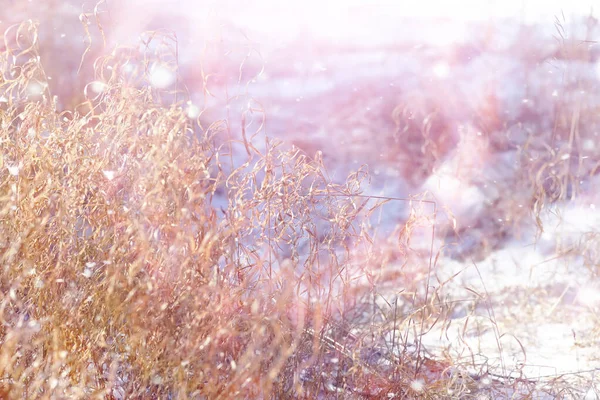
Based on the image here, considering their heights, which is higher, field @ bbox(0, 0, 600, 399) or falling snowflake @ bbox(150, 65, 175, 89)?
falling snowflake @ bbox(150, 65, 175, 89)

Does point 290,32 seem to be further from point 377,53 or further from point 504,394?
point 504,394

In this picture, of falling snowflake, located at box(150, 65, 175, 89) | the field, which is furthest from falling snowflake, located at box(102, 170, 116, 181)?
falling snowflake, located at box(150, 65, 175, 89)

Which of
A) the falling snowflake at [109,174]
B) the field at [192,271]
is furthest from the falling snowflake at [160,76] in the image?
the falling snowflake at [109,174]

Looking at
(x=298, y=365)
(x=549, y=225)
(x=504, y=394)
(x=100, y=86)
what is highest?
(x=100, y=86)

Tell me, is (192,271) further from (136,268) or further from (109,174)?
(109,174)

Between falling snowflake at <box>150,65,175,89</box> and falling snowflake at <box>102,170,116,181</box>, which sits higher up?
falling snowflake at <box>150,65,175,89</box>

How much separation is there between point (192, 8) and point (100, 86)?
9.26 feet

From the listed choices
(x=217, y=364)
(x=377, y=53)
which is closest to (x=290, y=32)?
(x=377, y=53)

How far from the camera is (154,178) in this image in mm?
1196

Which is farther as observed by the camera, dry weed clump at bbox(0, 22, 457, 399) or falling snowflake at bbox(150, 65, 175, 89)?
falling snowflake at bbox(150, 65, 175, 89)

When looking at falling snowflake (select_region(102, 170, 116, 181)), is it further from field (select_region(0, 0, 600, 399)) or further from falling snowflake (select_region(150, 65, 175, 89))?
falling snowflake (select_region(150, 65, 175, 89))

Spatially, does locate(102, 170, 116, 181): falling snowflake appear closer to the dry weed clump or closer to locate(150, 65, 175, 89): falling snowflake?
the dry weed clump

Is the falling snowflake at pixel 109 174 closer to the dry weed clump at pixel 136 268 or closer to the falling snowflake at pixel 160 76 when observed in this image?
the dry weed clump at pixel 136 268

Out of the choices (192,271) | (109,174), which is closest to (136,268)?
(192,271)
